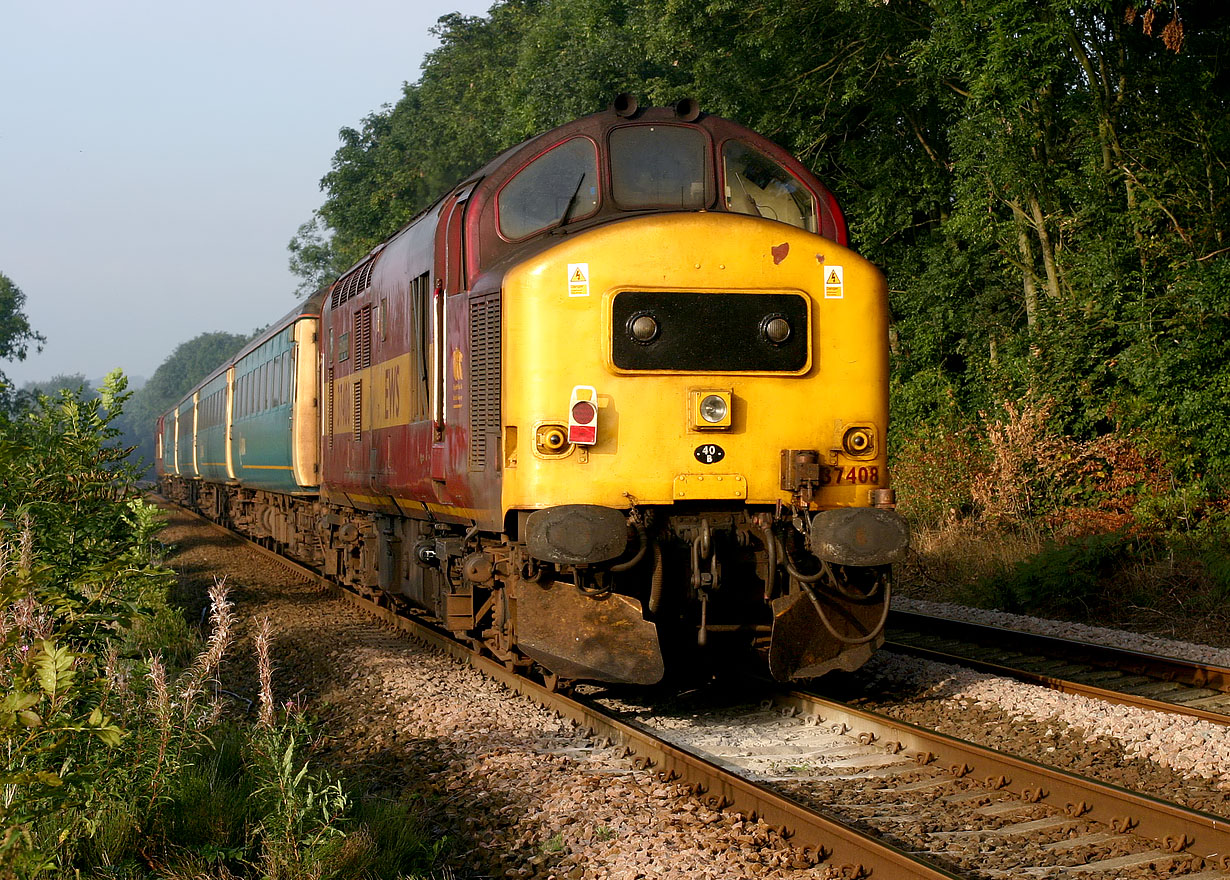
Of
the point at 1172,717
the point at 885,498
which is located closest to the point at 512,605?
the point at 885,498

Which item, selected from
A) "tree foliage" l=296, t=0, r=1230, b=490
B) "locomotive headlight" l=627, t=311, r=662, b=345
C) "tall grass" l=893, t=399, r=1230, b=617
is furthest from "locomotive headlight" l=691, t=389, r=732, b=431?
"tree foliage" l=296, t=0, r=1230, b=490

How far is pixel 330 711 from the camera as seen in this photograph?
823cm

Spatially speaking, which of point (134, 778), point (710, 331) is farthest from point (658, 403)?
point (134, 778)

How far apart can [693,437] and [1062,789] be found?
9.00 feet

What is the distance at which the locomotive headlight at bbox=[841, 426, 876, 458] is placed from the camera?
24.5ft

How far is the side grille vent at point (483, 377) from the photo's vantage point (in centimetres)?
735

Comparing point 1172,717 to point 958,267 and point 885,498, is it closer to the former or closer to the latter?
point 885,498

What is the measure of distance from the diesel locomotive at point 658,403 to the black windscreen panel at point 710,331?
13mm

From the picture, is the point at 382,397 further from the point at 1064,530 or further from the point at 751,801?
the point at 1064,530

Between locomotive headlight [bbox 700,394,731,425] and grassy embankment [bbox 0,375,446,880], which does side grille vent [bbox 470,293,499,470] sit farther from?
grassy embankment [bbox 0,375,446,880]

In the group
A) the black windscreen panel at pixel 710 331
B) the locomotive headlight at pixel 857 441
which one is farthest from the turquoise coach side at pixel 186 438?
the locomotive headlight at pixel 857 441

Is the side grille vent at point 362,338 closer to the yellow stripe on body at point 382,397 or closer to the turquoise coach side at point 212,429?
the yellow stripe on body at point 382,397

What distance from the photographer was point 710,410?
7.20 metres

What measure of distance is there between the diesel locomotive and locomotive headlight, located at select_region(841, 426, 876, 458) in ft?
0.05
